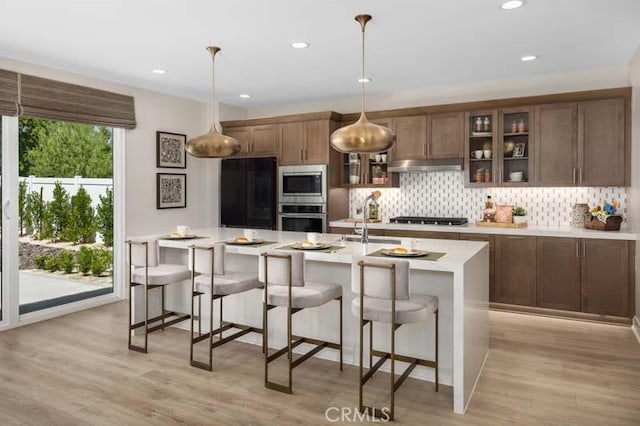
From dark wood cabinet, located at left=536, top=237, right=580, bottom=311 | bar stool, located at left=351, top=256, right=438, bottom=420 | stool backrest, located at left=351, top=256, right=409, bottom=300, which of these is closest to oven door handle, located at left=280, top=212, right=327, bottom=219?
dark wood cabinet, located at left=536, top=237, right=580, bottom=311

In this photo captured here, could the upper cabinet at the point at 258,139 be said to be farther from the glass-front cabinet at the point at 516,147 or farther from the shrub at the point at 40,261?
the glass-front cabinet at the point at 516,147

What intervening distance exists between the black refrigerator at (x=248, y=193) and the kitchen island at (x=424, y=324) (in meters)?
2.19

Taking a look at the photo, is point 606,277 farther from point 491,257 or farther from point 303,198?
point 303,198

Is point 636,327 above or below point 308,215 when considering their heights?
below

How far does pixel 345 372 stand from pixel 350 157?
344 cm

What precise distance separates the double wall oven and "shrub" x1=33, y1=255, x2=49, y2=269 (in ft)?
9.06

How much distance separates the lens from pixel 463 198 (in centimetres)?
570

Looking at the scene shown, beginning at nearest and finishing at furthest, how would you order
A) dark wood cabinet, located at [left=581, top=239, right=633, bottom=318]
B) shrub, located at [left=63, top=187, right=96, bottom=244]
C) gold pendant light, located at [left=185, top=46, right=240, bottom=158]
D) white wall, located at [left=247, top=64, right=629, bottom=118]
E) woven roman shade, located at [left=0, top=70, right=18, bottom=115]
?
1. gold pendant light, located at [left=185, top=46, right=240, bottom=158]
2. woven roman shade, located at [left=0, top=70, right=18, bottom=115]
3. dark wood cabinet, located at [left=581, top=239, right=633, bottom=318]
4. white wall, located at [left=247, top=64, right=629, bottom=118]
5. shrub, located at [left=63, top=187, right=96, bottom=244]

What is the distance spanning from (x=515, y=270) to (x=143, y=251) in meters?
3.71

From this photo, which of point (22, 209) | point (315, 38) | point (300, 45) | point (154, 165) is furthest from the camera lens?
point (154, 165)

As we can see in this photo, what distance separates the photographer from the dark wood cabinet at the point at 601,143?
4641mm

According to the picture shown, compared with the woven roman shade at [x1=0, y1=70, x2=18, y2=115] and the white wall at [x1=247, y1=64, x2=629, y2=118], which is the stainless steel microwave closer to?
the white wall at [x1=247, y1=64, x2=629, y2=118]

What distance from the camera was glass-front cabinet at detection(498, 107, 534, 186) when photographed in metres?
5.06

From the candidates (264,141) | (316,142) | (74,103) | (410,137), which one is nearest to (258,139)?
(264,141)
